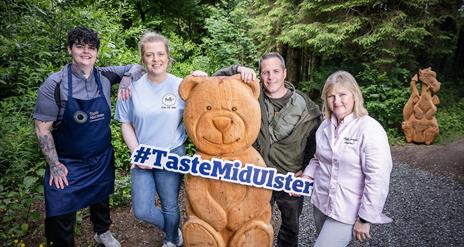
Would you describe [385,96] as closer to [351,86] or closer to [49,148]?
[351,86]

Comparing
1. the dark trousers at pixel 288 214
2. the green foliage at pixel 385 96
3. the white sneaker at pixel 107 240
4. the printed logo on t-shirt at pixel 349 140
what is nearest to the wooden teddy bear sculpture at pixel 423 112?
the green foliage at pixel 385 96

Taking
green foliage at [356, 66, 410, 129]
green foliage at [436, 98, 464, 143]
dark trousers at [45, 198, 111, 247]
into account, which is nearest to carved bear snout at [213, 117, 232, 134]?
dark trousers at [45, 198, 111, 247]

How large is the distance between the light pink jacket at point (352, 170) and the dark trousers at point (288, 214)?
0.37 meters

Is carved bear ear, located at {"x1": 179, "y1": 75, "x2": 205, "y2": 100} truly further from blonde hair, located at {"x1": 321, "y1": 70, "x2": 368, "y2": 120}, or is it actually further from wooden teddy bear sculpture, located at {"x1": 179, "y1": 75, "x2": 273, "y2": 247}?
blonde hair, located at {"x1": 321, "y1": 70, "x2": 368, "y2": 120}

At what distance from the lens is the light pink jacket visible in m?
2.03

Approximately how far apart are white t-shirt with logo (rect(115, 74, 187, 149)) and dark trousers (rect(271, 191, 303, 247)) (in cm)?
93

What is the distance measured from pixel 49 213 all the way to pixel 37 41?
2843mm

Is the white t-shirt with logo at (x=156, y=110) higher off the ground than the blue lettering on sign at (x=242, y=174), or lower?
higher

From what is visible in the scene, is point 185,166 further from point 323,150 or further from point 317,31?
point 317,31

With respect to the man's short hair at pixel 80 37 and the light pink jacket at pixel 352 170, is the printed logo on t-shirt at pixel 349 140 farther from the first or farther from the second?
the man's short hair at pixel 80 37

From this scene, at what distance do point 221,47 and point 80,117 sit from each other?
16.2ft

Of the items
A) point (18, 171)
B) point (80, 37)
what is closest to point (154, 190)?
point (80, 37)

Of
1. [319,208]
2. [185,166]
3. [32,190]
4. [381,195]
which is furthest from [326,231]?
[32,190]

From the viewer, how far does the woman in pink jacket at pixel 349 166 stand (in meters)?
2.04
